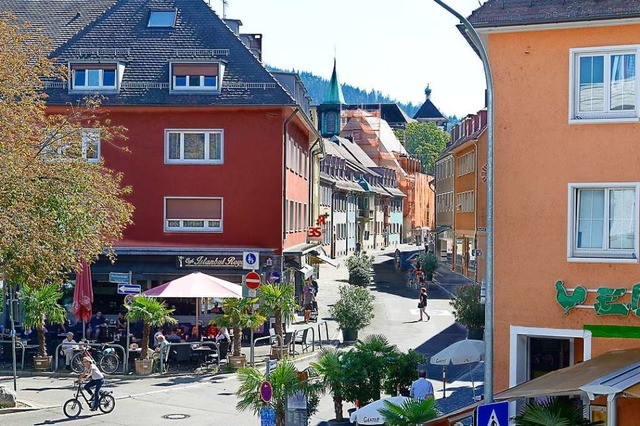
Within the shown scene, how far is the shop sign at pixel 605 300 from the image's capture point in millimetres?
15484

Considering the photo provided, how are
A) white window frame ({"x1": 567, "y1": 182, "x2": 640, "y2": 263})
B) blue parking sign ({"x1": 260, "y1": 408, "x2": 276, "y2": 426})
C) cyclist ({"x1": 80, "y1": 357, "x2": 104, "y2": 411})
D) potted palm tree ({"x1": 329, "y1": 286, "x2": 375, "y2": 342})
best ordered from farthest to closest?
→ 1. potted palm tree ({"x1": 329, "y1": 286, "x2": 375, "y2": 342})
2. cyclist ({"x1": 80, "y1": 357, "x2": 104, "y2": 411})
3. blue parking sign ({"x1": 260, "y1": 408, "x2": 276, "y2": 426})
4. white window frame ({"x1": 567, "y1": 182, "x2": 640, "y2": 263})

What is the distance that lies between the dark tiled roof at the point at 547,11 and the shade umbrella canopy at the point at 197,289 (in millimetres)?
13642

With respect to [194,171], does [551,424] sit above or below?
below

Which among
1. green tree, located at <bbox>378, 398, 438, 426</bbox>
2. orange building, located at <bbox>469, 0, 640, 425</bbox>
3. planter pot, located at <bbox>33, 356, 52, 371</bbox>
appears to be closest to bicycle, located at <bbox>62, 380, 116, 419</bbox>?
planter pot, located at <bbox>33, 356, 52, 371</bbox>

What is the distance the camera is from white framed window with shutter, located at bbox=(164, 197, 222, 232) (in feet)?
117

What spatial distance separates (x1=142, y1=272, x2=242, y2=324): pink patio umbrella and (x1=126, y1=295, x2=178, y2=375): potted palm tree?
2.22 feet

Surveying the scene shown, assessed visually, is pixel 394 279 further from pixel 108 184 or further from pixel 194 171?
pixel 108 184

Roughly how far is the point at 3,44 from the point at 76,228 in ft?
15.1

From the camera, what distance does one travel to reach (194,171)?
118 ft

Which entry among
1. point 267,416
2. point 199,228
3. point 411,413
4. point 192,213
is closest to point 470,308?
point 199,228

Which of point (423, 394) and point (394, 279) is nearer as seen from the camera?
Answer: point (423, 394)

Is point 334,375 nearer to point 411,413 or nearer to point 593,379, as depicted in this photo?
point 411,413

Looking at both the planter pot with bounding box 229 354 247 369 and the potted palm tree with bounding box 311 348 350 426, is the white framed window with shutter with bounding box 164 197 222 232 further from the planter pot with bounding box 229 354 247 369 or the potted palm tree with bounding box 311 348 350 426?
the potted palm tree with bounding box 311 348 350 426

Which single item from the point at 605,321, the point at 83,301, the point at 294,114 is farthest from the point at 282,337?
the point at 605,321
